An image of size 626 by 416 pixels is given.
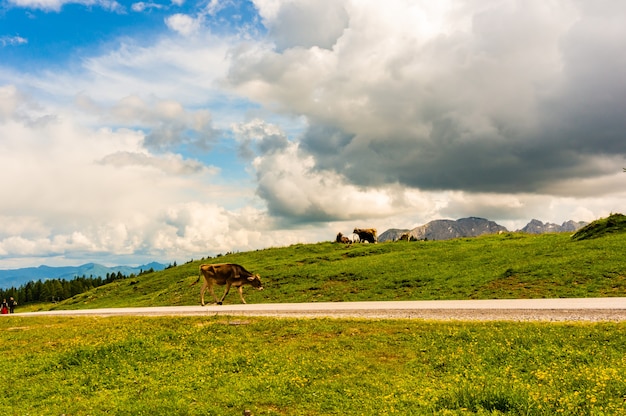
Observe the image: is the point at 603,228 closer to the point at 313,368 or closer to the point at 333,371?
the point at 333,371

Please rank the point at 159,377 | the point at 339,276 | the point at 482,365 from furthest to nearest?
the point at 339,276 < the point at 159,377 < the point at 482,365

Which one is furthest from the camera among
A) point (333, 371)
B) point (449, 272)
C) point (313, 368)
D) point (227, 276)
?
point (449, 272)

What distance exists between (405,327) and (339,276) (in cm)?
2975

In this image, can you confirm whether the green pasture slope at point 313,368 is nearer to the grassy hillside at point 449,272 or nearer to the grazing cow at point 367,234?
the grassy hillside at point 449,272

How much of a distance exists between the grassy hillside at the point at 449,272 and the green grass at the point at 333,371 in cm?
1817

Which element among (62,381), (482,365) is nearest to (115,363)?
(62,381)

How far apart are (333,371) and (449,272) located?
102 ft

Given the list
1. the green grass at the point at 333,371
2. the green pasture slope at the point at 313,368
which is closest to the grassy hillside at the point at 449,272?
the green pasture slope at the point at 313,368

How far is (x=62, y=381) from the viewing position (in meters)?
15.3

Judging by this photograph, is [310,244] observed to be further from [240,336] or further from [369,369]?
[369,369]

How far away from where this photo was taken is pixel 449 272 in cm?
4244

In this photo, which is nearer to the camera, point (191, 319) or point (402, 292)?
point (191, 319)

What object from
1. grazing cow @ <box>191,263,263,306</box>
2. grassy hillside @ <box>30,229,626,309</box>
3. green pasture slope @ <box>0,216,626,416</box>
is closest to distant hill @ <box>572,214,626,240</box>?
grassy hillside @ <box>30,229,626,309</box>

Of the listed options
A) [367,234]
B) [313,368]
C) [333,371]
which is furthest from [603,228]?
[313,368]
